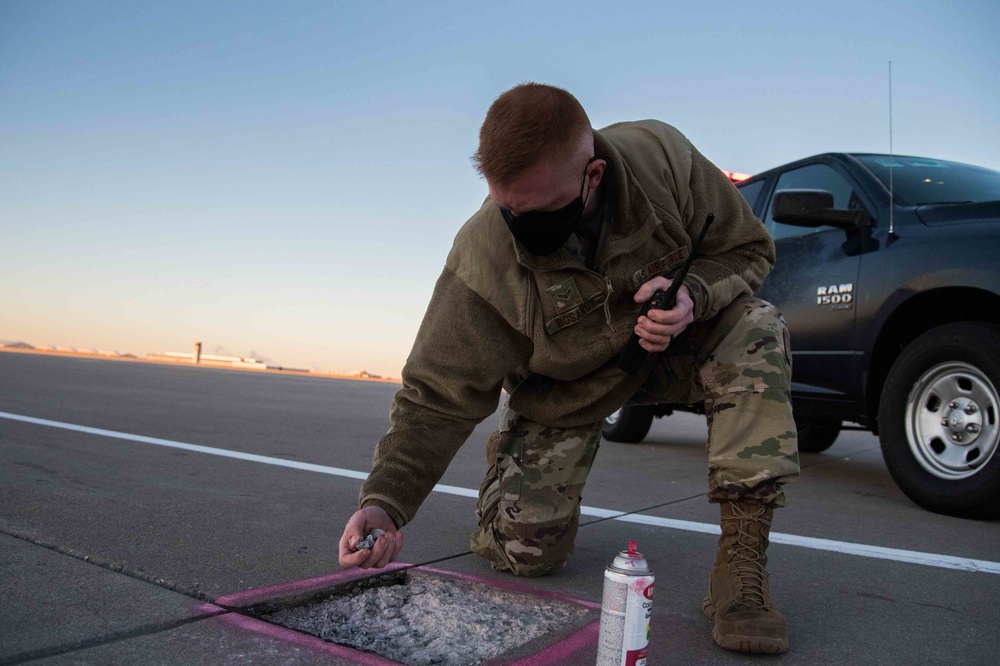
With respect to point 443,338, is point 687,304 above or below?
above

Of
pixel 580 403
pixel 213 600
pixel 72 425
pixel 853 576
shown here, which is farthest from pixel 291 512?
pixel 72 425

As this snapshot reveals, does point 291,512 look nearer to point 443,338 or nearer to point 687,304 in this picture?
point 443,338

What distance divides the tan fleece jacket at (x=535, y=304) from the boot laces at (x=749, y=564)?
1.88ft

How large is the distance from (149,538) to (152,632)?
0.81 meters

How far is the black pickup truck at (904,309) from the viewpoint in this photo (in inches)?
141

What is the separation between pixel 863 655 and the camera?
6.39 ft

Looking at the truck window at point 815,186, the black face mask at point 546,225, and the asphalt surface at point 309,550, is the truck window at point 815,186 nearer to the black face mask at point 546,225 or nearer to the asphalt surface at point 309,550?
the asphalt surface at point 309,550

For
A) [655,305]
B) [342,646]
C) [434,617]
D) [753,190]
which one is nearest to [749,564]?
[655,305]

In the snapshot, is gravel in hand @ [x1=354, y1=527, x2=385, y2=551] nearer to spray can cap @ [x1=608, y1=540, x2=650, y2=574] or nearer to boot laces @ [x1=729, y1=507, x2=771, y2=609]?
spray can cap @ [x1=608, y1=540, x2=650, y2=574]

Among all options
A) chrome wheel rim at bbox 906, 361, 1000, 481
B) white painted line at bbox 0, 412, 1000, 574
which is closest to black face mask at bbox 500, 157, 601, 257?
white painted line at bbox 0, 412, 1000, 574

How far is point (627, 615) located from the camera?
164 centimetres

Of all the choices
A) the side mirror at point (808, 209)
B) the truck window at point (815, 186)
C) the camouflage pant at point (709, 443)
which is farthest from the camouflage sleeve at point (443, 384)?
the truck window at point (815, 186)

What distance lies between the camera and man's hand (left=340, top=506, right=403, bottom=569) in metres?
1.83

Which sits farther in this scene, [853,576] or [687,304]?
[853,576]
